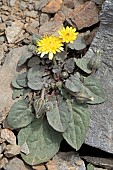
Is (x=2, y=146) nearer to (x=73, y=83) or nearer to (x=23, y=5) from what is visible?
(x=73, y=83)

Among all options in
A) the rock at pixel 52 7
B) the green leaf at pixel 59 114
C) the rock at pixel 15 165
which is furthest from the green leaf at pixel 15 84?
the rock at pixel 52 7

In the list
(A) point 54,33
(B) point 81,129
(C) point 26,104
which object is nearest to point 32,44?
(A) point 54,33

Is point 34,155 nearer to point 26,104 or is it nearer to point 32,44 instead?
point 26,104

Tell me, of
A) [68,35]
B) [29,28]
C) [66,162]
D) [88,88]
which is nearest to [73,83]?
[88,88]

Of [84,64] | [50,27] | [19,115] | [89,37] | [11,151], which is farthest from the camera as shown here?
[50,27]

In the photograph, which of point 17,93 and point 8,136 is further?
point 17,93

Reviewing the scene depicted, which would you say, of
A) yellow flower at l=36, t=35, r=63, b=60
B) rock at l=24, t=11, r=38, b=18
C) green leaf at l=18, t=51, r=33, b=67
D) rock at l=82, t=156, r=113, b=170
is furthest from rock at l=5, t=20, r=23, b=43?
rock at l=82, t=156, r=113, b=170

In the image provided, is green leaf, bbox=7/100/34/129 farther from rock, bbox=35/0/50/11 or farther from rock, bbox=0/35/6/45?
rock, bbox=35/0/50/11
